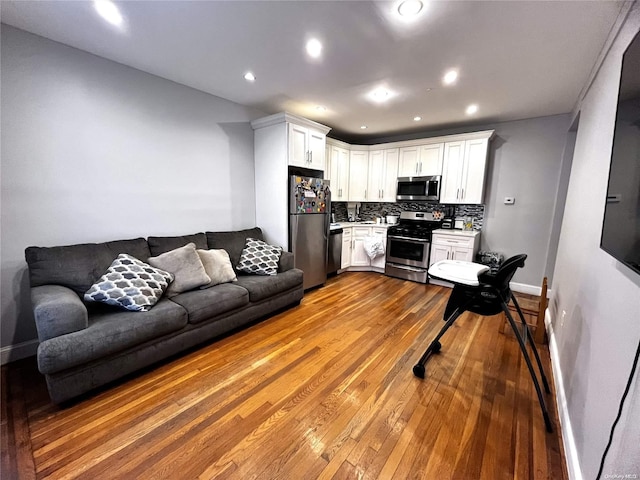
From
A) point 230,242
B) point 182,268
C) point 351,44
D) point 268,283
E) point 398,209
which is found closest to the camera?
point 351,44

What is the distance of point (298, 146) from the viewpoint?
3.56m

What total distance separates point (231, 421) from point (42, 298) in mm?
1532

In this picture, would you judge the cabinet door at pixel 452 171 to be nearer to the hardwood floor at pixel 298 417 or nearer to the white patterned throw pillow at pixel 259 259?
the hardwood floor at pixel 298 417

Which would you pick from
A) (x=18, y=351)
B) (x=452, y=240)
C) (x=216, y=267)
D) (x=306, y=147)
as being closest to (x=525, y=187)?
(x=452, y=240)

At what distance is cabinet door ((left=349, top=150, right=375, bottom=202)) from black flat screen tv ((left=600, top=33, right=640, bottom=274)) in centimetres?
404

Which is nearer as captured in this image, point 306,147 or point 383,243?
point 306,147

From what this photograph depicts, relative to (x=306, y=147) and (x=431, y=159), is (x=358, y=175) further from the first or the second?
(x=306, y=147)

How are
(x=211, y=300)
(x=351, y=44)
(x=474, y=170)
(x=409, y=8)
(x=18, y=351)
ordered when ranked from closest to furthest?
(x=409, y=8) < (x=351, y=44) < (x=18, y=351) < (x=211, y=300) < (x=474, y=170)

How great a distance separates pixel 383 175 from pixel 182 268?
385 cm

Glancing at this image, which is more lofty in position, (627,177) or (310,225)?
(627,177)

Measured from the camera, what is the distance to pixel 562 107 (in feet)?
10.9

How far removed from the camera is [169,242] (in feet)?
9.21

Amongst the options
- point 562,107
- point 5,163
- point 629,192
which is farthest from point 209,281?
point 562,107

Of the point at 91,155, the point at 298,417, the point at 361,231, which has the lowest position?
the point at 298,417
